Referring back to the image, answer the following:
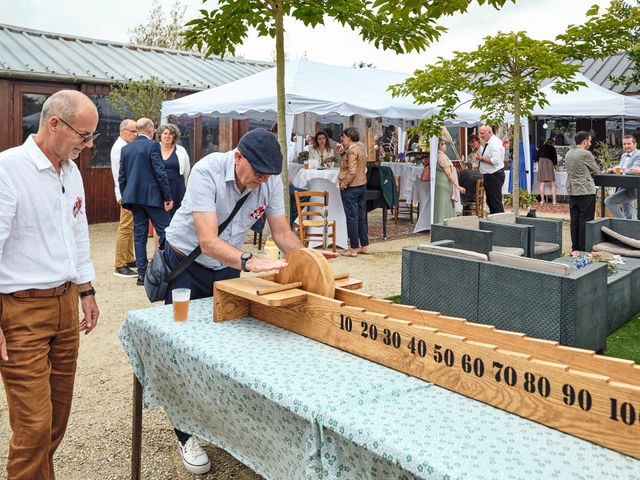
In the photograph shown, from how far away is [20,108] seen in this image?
11570mm

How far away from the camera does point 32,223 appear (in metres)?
2.25

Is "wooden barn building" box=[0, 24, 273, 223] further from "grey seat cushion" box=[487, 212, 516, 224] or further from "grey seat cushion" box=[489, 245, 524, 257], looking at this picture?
"grey seat cushion" box=[489, 245, 524, 257]

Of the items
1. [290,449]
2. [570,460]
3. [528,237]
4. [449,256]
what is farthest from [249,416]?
[528,237]

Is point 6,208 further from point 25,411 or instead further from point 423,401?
point 423,401

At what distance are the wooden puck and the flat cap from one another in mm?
400

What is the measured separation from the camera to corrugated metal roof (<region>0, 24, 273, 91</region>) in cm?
1191

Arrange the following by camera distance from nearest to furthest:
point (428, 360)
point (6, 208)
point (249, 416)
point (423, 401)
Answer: point (423, 401) < point (428, 360) < point (249, 416) < point (6, 208)

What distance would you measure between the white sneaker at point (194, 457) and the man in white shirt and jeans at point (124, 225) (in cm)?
486

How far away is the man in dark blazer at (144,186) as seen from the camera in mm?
6598

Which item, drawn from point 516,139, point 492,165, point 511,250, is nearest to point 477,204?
point 492,165

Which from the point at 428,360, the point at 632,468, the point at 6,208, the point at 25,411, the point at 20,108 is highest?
the point at 20,108

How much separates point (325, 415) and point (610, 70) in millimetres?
22325

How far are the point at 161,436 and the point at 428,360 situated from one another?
7.08 ft

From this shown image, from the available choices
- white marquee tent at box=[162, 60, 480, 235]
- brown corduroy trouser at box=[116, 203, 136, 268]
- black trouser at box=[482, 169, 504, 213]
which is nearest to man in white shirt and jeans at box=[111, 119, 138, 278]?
brown corduroy trouser at box=[116, 203, 136, 268]
